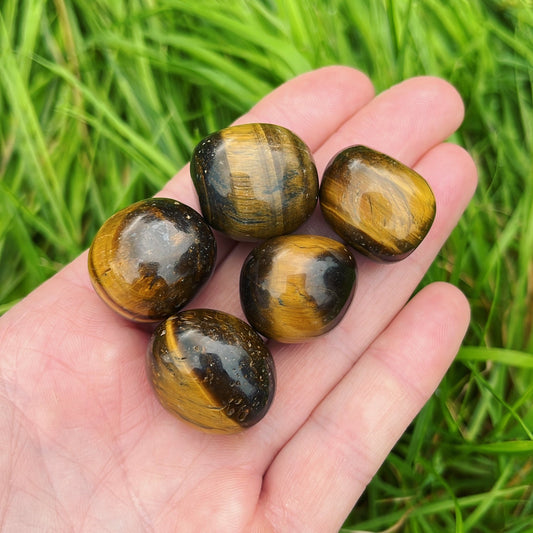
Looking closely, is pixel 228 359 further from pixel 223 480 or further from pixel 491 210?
pixel 491 210

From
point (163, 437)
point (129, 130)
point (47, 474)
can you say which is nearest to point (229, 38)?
point (129, 130)

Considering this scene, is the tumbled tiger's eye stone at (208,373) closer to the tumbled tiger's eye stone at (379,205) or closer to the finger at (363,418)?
the finger at (363,418)

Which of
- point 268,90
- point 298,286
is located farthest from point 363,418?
point 268,90

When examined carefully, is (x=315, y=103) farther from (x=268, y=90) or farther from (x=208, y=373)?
(x=208, y=373)

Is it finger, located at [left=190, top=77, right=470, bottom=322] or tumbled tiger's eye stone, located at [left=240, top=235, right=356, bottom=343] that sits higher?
finger, located at [left=190, top=77, right=470, bottom=322]

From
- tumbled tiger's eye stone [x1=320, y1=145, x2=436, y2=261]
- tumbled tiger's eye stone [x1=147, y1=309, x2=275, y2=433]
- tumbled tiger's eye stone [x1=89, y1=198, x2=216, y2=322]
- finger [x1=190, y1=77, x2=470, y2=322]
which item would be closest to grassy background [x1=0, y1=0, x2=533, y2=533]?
finger [x1=190, y1=77, x2=470, y2=322]

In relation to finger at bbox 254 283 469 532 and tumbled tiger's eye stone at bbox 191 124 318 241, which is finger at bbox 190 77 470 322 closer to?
tumbled tiger's eye stone at bbox 191 124 318 241
